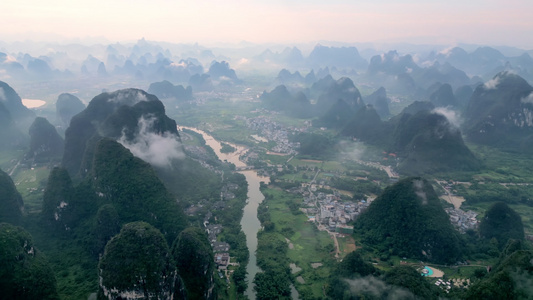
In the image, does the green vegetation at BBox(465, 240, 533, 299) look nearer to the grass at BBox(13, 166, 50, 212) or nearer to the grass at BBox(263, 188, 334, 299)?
the grass at BBox(263, 188, 334, 299)

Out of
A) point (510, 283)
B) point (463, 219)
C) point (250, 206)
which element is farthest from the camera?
point (250, 206)

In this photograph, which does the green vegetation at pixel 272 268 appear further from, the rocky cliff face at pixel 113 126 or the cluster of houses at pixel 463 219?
the rocky cliff face at pixel 113 126

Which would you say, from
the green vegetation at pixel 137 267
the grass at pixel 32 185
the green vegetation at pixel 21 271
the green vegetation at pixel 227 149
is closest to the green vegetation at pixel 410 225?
the green vegetation at pixel 137 267

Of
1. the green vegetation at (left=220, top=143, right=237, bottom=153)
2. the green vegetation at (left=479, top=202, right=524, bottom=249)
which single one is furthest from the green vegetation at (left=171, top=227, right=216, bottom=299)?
the green vegetation at (left=220, top=143, right=237, bottom=153)

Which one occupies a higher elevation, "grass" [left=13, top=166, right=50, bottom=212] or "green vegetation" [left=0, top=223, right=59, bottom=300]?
"green vegetation" [left=0, top=223, right=59, bottom=300]

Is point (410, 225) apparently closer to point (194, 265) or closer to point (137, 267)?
point (194, 265)

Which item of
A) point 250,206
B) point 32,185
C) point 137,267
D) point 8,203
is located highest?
point 137,267

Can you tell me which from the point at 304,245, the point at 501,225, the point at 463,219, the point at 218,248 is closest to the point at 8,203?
the point at 218,248
